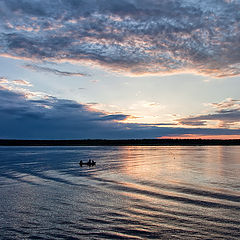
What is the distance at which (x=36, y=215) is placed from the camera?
16.4 m

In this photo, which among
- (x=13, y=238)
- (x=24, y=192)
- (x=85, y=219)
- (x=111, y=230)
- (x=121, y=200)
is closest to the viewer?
(x=13, y=238)

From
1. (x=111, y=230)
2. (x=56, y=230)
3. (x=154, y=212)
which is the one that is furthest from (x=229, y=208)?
(x=56, y=230)

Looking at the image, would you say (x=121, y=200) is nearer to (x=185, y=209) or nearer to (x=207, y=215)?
(x=185, y=209)

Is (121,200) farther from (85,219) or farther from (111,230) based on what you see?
(111,230)

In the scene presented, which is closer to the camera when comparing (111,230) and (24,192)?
(111,230)

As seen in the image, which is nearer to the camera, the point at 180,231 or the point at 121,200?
the point at 180,231

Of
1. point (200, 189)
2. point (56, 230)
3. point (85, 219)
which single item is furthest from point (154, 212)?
point (200, 189)

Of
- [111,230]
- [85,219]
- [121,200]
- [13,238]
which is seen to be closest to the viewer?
[13,238]

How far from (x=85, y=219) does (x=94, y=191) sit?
870cm

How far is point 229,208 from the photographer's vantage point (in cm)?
1753

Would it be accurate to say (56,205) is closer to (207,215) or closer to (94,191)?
(94,191)

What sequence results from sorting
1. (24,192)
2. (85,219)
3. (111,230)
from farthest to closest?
(24,192) < (85,219) < (111,230)

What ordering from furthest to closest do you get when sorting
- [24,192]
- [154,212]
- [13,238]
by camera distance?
[24,192]
[154,212]
[13,238]

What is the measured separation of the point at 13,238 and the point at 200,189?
17.9 metres
